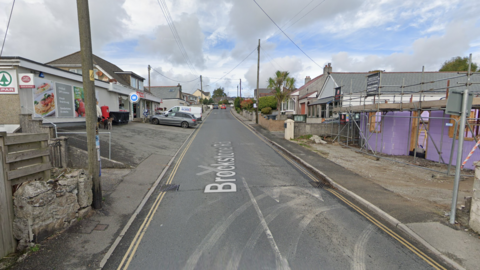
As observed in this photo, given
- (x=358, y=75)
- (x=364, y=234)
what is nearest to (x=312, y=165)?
(x=364, y=234)

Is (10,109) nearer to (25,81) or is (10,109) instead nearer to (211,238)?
(25,81)

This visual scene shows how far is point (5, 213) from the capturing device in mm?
3898

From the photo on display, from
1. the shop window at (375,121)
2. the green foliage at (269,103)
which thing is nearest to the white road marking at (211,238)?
the shop window at (375,121)

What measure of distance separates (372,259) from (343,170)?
19.0 feet

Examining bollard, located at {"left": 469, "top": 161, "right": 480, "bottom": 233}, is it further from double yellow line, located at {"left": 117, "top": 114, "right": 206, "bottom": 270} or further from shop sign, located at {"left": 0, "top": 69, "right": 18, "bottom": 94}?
shop sign, located at {"left": 0, "top": 69, "right": 18, "bottom": 94}

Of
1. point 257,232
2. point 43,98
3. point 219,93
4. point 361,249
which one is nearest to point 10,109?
point 43,98

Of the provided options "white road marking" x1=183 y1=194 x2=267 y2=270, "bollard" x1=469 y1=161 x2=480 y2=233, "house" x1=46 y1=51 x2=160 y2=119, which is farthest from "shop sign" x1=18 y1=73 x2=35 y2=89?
"bollard" x1=469 y1=161 x2=480 y2=233

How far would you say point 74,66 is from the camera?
83.3ft

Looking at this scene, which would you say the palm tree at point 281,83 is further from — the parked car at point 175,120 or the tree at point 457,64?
the tree at point 457,64

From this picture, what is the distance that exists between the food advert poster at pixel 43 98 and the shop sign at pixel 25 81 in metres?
0.74

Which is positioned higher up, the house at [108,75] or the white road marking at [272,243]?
the house at [108,75]

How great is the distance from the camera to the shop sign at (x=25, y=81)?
1103 cm

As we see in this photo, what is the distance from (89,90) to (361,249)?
20.8 ft

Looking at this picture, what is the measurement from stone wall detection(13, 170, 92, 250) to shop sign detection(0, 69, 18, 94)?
30.8ft
